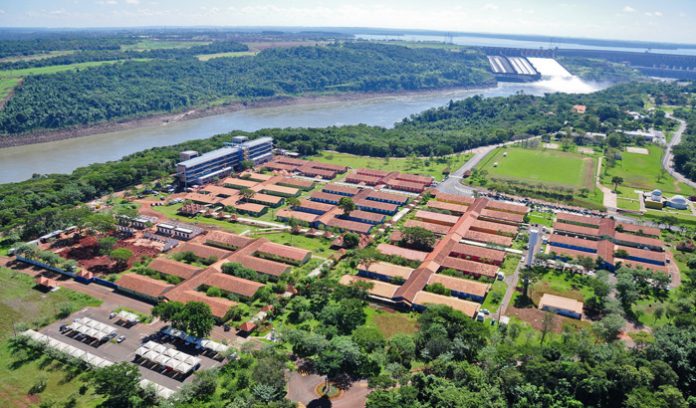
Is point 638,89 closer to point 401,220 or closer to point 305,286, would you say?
point 401,220

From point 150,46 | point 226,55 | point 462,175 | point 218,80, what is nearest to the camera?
point 462,175

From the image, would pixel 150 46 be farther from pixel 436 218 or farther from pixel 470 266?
pixel 470 266

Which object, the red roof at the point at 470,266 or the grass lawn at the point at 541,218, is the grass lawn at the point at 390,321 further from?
the grass lawn at the point at 541,218

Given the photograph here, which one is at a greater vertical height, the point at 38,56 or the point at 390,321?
the point at 38,56

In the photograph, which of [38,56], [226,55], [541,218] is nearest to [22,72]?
[38,56]

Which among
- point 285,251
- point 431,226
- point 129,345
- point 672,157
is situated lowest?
point 129,345

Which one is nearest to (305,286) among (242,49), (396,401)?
(396,401)

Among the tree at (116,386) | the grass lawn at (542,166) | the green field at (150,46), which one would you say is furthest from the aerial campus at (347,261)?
the green field at (150,46)
